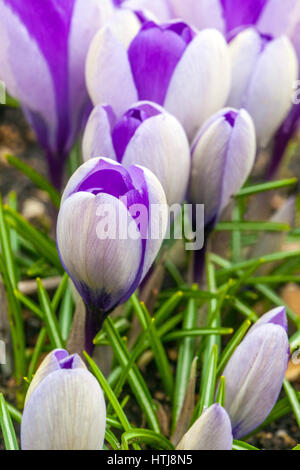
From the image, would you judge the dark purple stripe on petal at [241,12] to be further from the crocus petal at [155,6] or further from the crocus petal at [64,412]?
the crocus petal at [64,412]

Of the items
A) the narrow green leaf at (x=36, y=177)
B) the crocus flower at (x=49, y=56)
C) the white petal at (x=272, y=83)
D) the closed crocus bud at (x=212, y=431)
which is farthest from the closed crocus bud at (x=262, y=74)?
the closed crocus bud at (x=212, y=431)

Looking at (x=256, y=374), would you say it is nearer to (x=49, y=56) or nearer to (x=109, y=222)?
(x=109, y=222)

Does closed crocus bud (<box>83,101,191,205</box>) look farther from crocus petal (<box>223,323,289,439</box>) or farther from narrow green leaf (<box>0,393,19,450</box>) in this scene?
narrow green leaf (<box>0,393,19,450</box>)

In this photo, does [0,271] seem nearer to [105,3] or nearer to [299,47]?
[105,3]

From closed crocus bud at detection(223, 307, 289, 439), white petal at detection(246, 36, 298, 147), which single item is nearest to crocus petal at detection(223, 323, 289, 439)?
closed crocus bud at detection(223, 307, 289, 439)

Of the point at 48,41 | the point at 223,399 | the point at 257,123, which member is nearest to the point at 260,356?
the point at 223,399

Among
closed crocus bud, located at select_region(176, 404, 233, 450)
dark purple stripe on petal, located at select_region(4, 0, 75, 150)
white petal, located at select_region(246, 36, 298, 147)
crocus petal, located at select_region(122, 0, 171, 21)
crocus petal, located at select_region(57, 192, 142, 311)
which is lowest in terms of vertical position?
closed crocus bud, located at select_region(176, 404, 233, 450)

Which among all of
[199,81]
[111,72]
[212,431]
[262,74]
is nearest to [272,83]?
[262,74]
